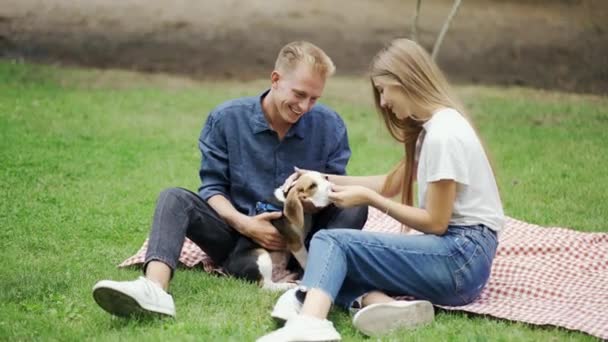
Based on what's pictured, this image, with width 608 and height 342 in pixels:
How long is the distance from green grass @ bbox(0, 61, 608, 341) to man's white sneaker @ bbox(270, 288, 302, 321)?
0.35 ft

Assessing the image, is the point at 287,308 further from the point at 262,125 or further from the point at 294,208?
the point at 262,125

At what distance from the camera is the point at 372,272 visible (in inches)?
184

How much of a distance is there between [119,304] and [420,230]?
1401mm

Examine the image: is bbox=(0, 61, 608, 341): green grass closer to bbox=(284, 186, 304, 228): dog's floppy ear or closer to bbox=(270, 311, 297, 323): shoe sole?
Answer: bbox=(270, 311, 297, 323): shoe sole

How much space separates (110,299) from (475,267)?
5.42 ft

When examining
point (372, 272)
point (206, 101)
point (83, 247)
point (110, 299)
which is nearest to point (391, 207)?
point (372, 272)

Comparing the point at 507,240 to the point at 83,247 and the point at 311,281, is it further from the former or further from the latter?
the point at 83,247

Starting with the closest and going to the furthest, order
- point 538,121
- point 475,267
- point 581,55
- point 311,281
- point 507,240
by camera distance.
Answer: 1. point 311,281
2. point 475,267
3. point 507,240
4. point 538,121
5. point 581,55

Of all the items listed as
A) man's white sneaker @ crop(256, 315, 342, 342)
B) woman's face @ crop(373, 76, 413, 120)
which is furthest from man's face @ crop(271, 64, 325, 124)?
man's white sneaker @ crop(256, 315, 342, 342)

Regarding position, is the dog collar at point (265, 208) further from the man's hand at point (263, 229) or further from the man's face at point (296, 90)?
the man's face at point (296, 90)

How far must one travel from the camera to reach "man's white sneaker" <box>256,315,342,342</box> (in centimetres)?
411

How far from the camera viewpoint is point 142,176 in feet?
27.5

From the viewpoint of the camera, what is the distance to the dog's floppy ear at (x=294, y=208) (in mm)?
5012

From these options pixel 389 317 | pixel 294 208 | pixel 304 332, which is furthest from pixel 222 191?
pixel 304 332
